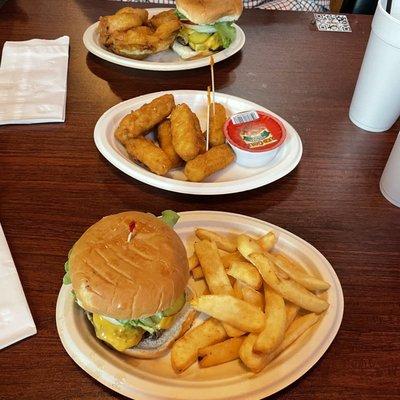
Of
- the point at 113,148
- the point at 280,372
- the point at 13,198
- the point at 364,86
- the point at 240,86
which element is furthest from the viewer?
the point at 240,86

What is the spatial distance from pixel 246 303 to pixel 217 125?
0.76m

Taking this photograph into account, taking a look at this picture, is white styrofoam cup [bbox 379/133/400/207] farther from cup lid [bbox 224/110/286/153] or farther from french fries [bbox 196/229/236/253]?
french fries [bbox 196/229/236/253]

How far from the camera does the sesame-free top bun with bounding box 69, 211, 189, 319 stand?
0.98 metres

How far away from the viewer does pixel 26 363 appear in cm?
108

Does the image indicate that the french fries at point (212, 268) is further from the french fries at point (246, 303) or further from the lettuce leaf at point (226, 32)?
the lettuce leaf at point (226, 32)

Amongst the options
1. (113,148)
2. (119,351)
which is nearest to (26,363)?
(119,351)

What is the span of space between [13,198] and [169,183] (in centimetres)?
47

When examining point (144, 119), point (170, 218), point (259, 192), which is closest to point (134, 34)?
point (144, 119)

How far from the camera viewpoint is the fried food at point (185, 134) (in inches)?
60.9

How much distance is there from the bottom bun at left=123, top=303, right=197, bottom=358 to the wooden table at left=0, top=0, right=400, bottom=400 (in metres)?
0.12

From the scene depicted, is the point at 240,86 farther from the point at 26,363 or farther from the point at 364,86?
the point at 26,363

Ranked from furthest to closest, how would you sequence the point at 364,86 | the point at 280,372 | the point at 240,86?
1. the point at 240,86
2. the point at 364,86
3. the point at 280,372

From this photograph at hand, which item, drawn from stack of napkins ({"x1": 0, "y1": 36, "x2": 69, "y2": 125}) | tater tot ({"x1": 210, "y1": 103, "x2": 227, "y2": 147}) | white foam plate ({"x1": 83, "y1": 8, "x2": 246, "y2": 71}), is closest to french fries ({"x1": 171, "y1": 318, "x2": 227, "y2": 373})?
tater tot ({"x1": 210, "y1": 103, "x2": 227, "y2": 147})

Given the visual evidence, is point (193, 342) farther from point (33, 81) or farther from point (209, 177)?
point (33, 81)
